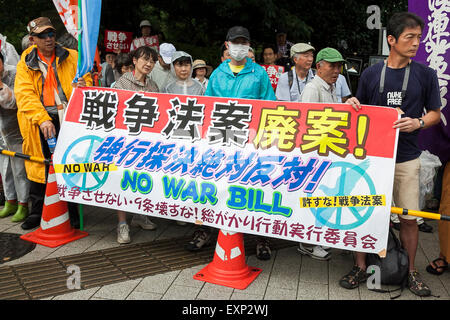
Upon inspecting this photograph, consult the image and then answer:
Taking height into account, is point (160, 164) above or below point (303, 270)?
above

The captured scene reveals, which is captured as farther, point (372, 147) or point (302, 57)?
point (302, 57)

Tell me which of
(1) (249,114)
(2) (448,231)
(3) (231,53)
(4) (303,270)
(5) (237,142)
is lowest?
(4) (303,270)

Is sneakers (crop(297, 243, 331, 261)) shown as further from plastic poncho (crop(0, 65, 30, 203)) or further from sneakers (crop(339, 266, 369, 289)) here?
plastic poncho (crop(0, 65, 30, 203))

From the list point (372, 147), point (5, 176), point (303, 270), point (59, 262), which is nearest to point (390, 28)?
point (372, 147)

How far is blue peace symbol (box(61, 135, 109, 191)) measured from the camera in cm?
450

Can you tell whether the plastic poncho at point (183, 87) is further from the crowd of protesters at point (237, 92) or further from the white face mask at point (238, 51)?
the white face mask at point (238, 51)

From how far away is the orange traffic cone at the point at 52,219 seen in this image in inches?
193

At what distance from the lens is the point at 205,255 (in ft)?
15.3

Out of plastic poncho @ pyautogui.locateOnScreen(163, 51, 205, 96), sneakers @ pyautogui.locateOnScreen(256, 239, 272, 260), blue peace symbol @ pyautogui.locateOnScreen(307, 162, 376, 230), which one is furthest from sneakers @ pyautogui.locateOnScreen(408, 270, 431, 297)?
plastic poncho @ pyautogui.locateOnScreen(163, 51, 205, 96)

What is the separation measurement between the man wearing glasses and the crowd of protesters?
0.04 feet

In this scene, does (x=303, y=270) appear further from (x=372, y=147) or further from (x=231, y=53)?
(x=231, y=53)

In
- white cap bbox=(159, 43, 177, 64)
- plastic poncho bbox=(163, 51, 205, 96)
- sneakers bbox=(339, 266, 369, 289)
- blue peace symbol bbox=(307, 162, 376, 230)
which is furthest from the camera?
white cap bbox=(159, 43, 177, 64)

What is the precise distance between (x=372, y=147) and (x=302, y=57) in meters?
2.36

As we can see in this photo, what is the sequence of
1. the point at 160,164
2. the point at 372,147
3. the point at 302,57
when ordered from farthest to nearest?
the point at 302,57, the point at 160,164, the point at 372,147
